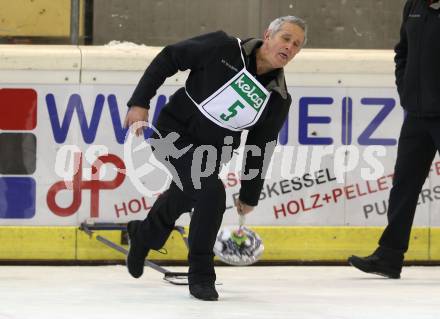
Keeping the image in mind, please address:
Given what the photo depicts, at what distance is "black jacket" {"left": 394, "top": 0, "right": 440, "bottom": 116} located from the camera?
246 inches

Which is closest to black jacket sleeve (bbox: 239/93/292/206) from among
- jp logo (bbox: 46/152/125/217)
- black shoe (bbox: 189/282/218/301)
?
black shoe (bbox: 189/282/218/301)

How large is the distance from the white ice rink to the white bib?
860 millimetres

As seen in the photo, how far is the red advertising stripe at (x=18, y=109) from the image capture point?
23.1 feet

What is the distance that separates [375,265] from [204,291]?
4.46 feet

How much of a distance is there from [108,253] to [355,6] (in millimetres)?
2318

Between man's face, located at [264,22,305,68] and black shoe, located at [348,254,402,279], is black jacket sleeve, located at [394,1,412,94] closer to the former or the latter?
black shoe, located at [348,254,402,279]

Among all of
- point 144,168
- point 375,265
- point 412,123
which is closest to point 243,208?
point 375,265

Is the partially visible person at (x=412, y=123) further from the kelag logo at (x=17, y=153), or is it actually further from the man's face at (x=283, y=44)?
the kelag logo at (x=17, y=153)

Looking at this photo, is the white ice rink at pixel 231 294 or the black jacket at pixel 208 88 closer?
the white ice rink at pixel 231 294

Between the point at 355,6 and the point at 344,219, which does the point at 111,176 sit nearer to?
the point at 344,219

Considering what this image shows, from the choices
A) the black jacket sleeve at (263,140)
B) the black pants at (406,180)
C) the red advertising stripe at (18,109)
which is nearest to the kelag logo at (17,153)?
the red advertising stripe at (18,109)

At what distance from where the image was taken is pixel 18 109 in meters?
7.07

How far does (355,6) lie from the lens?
786 cm

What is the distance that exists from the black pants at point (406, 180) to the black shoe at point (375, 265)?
1.9 inches
